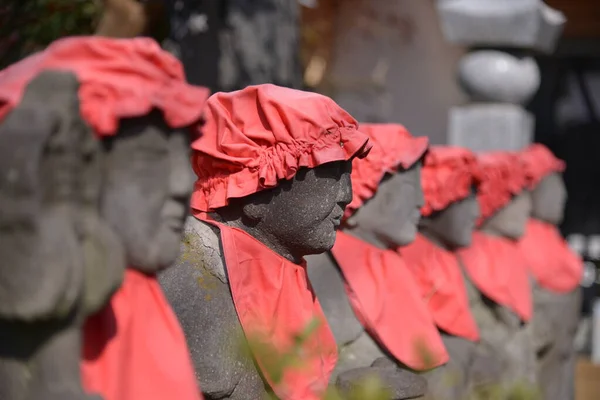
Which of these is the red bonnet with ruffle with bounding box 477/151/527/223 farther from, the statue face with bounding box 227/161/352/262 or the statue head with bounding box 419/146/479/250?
the statue face with bounding box 227/161/352/262

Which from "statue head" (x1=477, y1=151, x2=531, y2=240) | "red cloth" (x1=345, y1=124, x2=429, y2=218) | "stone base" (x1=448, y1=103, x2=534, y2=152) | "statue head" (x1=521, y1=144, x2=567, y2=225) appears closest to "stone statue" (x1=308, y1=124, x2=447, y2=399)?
"red cloth" (x1=345, y1=124, x2=429, y2=218)

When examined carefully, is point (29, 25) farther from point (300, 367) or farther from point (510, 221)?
point (300, 367)

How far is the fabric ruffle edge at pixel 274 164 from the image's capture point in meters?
3.08

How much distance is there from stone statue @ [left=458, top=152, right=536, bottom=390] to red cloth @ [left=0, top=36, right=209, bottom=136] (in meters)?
3.07

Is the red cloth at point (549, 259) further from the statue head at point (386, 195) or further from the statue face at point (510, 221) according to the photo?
the statue head at point (386, 195)

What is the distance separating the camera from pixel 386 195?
4078 millimetres

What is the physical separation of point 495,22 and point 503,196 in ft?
5.02

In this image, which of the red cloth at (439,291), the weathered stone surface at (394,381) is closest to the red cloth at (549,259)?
the red cloth at (439,291)

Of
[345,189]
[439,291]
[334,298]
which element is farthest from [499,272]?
[345,189]

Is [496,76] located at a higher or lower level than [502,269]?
higher

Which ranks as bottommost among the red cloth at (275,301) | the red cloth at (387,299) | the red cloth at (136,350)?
the red cloth at (387,299)

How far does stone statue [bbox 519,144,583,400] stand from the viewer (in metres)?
6.10

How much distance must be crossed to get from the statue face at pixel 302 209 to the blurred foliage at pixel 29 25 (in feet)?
6.76

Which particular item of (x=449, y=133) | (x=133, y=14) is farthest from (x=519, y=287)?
(x=133, y=14)
